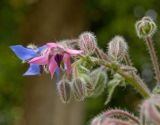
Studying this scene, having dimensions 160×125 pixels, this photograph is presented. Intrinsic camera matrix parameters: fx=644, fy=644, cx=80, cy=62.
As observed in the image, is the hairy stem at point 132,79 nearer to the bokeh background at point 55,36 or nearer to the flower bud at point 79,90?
the flower bud at point 79,90

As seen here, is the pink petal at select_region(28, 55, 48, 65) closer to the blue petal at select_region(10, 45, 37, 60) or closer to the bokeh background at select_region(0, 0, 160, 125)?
the blue petal at select_region(10, 45, 37, 60)

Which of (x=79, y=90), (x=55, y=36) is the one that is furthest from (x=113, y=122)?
(x=55, y=36)

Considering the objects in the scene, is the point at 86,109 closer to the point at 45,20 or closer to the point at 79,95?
the point at 45,20

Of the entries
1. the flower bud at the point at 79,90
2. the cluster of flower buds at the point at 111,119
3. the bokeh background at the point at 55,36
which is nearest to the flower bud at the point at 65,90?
the flower bud at the point at 79,90

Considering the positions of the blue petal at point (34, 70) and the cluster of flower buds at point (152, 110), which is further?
the blue petal at point (34, 70)

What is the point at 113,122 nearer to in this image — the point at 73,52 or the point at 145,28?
the point at 73,52

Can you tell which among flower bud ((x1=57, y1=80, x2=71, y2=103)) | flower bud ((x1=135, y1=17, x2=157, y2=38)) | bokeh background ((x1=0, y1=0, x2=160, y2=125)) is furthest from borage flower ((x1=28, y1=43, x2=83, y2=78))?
bokeh background ((x1=0, y1=0, x2=160, y2=125))
